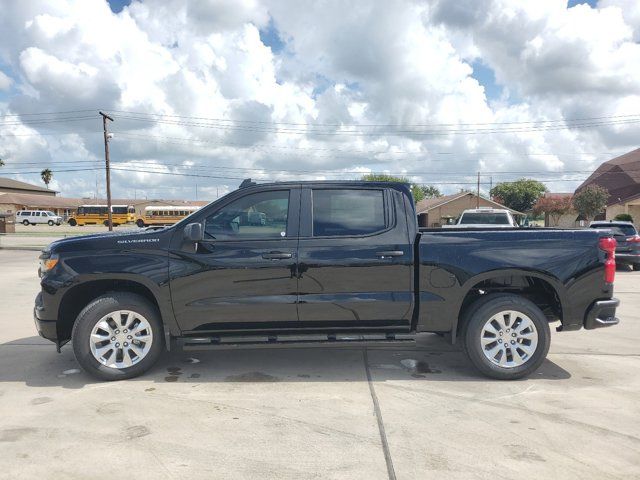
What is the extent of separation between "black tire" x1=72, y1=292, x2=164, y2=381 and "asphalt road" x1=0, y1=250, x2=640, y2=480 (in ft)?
0.50

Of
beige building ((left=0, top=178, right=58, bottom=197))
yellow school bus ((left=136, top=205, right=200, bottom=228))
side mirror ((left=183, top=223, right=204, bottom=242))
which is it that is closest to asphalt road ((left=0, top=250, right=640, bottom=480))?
side mirror ((left=183, top=223, right=204, bottom=242))

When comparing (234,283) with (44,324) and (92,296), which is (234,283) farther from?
(44,324)

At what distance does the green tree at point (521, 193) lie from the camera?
81.9m

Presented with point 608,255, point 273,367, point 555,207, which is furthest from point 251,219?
point 555,207

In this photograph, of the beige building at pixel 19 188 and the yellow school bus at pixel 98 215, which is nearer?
the yellow school bus at pixel 98 215

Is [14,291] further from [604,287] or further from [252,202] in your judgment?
[604,287]

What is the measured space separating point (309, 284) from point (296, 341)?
1.78 feet

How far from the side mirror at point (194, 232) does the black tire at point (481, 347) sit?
105 inches

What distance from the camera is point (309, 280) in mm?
4492

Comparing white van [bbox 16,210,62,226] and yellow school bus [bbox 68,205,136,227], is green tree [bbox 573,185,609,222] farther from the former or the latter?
white van [bbox 16,210,62,226]

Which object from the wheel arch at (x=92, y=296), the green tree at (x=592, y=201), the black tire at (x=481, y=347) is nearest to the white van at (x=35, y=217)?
the green tree at (x=592, y=201)

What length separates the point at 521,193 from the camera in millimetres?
81938

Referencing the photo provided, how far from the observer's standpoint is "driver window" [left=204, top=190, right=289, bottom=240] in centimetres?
459

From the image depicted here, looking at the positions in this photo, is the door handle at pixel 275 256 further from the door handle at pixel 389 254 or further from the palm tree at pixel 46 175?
the palm tree at pixel 46 175
